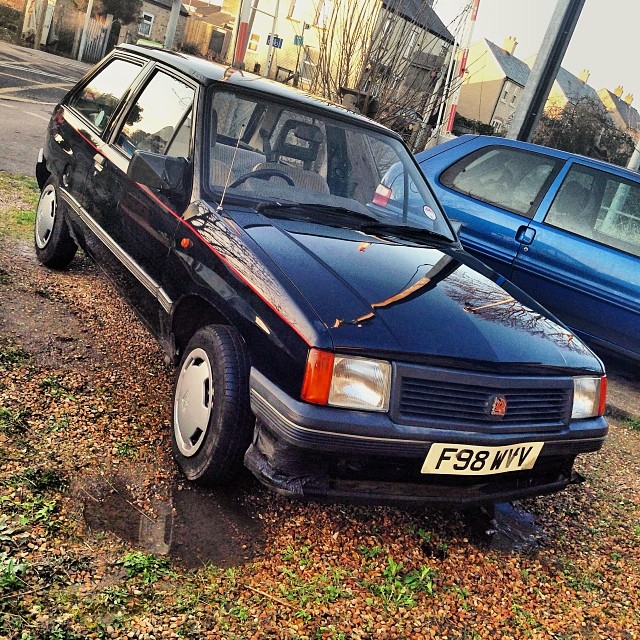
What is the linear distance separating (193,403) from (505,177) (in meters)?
4.21

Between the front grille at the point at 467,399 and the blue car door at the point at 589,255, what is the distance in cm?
313

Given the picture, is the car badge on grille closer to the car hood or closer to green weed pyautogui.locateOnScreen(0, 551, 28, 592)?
the car hood

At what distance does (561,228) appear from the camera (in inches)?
245

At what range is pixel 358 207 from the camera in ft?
13.1

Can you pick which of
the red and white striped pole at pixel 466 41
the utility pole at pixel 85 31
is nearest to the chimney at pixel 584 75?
the utility pole at pixel 85 31

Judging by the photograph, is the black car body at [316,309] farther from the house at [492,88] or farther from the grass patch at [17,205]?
the house at [492,88]

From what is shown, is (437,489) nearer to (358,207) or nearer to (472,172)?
(358,207)

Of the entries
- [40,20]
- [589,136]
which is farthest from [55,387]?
[40,20]

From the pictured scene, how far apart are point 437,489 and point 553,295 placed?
140 inches

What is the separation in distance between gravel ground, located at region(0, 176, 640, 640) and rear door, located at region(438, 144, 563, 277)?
2576mm

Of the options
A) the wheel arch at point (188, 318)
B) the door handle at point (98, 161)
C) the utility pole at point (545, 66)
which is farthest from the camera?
the utility pole at point (545, 66)

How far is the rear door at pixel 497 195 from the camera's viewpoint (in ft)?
20.7

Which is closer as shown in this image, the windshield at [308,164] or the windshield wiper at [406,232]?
the windshield at [308,164]

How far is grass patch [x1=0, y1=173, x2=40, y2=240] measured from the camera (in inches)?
242
